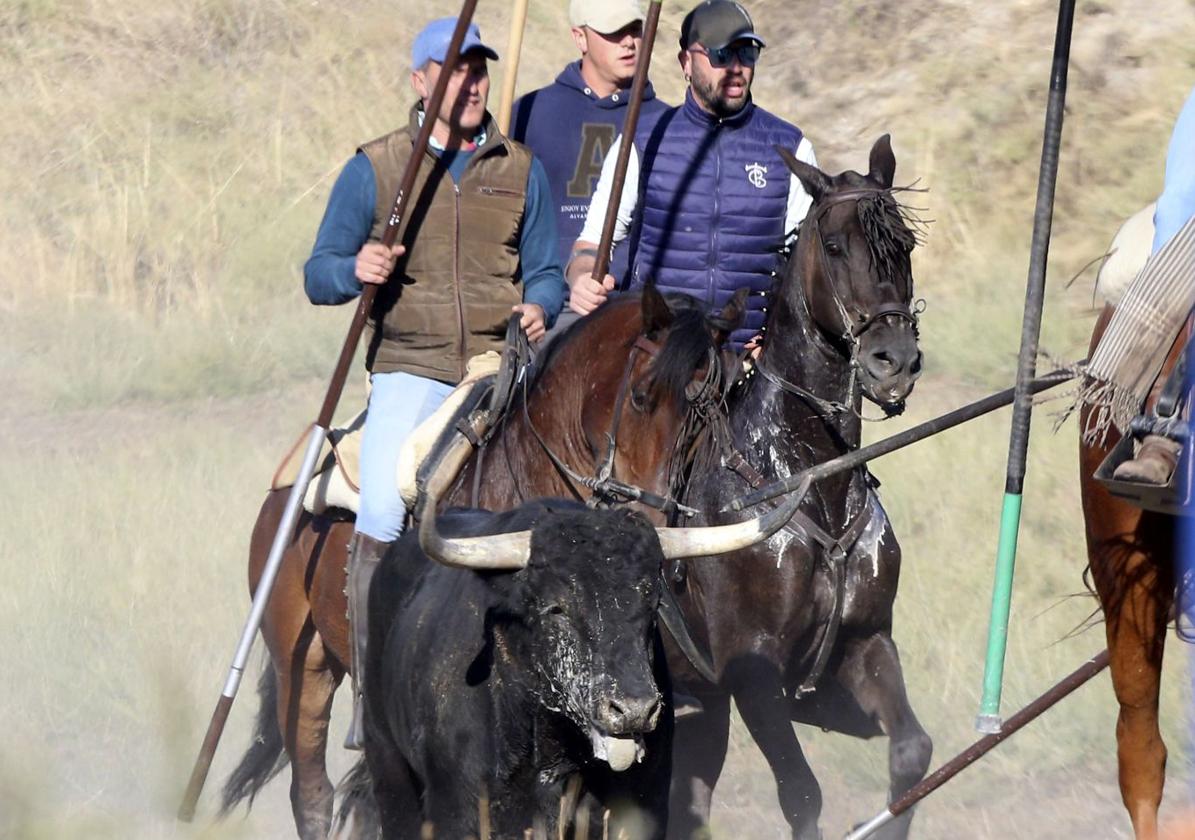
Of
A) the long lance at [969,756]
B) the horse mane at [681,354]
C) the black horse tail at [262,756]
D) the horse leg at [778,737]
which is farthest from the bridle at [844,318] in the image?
the black horse tail at [262,756]

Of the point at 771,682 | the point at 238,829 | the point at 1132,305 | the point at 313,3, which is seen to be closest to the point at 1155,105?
the point at 313,3

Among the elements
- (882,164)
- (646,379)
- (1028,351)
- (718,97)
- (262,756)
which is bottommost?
(262,756)

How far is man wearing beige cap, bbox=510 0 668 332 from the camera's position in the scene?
9.68 m

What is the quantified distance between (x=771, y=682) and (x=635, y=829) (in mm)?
2030

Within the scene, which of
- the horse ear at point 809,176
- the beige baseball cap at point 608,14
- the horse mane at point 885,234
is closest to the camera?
the horse mane at point 885,234

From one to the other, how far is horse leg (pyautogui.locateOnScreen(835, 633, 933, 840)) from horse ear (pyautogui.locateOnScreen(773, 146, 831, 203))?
5.74ft

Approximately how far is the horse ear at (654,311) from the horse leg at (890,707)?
1615 millimetres

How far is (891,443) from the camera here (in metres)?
7.03

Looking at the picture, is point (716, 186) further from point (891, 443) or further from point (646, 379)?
point (891, 443)

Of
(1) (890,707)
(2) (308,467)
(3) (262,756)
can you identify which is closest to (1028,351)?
(1) (890,707)

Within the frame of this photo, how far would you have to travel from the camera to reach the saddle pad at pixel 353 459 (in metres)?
7.80

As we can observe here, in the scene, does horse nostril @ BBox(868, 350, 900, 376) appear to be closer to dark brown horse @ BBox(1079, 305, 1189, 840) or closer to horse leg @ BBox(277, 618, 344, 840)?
dark brown horse @ BBox(1079, 305, 1189, 840)

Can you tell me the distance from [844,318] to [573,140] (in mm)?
2605

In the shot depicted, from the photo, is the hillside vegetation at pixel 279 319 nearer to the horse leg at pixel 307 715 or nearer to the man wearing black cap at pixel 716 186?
the horse leg at pixel 307 715
